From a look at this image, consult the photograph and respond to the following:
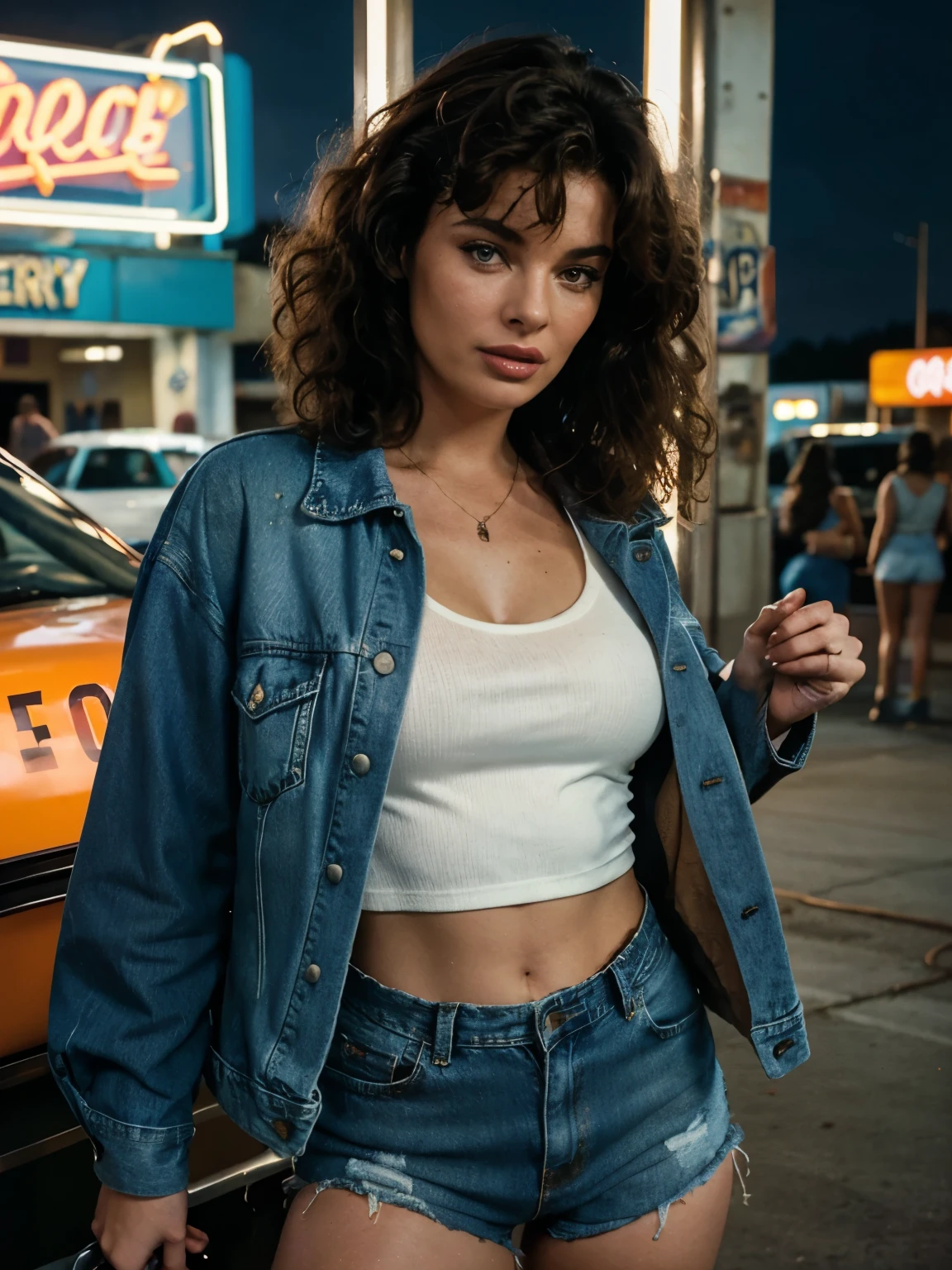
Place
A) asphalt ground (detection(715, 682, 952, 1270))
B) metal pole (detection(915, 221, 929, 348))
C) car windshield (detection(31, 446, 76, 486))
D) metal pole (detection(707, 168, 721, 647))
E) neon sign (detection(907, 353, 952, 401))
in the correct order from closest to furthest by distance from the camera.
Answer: asphalt ground (detection(715, 682, 952, 1270)) < metal pole (detection(707, 168, 721, 647)) < car windshield (detection(31, 446, 76, 486)) < neon sign (detection(907, 353, 952, 401)) < metal pole (detection(915, 221, 929, 348))

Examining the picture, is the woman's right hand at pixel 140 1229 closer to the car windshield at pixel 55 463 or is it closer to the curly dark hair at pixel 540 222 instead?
the curly dark hair at pixel 540 222

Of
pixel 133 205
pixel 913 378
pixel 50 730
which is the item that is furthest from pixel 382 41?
pixel 913 378

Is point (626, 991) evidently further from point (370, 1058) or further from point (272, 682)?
point (272, 682)

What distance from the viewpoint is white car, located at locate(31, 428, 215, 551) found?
44.3 feet

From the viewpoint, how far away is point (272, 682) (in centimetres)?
148

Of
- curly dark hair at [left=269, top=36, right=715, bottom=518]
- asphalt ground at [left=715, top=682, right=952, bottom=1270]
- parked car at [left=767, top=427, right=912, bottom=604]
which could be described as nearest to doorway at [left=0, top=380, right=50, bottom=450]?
parked car at [left=767, top=427, right=912, bottom=604]

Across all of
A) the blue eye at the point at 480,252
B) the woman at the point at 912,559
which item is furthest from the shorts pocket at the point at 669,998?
the woman at the point at 912,559

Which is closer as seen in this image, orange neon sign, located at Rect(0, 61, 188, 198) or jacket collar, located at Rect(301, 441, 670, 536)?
jacket collar, located at Rect(301, 441, 670, 536)

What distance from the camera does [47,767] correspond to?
2.30 m

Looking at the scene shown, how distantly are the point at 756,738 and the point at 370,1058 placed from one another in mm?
653

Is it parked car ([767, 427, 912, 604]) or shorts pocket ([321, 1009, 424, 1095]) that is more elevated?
parked car ([767, 427, 912, 604])

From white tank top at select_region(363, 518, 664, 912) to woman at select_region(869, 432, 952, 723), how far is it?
803 cm

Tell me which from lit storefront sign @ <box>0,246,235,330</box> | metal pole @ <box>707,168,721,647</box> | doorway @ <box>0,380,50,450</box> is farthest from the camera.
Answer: doorway @ <box>0,380,50,450</box>

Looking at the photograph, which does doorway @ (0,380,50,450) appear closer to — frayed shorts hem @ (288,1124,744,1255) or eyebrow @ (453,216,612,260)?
eyebrow @ (453,216,612,260)
